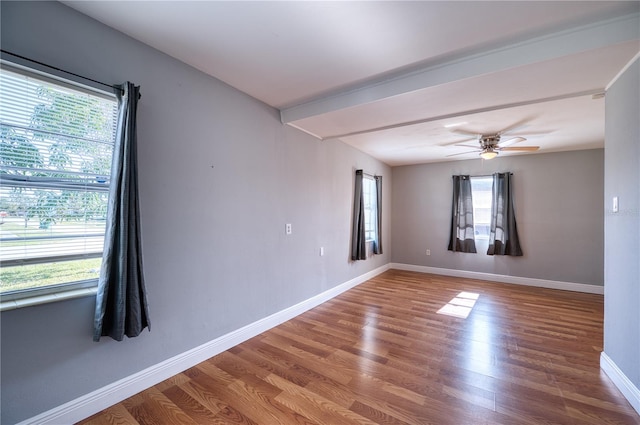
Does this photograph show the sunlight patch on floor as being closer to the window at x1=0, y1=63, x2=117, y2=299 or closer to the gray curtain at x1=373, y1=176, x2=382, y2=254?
the gray curtain at x1=373, y1=176, x2=382, y2=254

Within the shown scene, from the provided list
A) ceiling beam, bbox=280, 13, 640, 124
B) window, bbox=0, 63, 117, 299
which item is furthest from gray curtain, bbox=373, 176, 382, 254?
window, bbox=0, 63, 117, 299

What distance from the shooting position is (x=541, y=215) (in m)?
4.60

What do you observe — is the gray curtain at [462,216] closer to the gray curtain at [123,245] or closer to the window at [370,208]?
the window at [370,208]

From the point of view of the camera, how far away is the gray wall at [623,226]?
1.72 m

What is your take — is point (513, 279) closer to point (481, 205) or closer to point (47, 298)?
point (481, 205)

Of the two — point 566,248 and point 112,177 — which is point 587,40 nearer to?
point 112,177

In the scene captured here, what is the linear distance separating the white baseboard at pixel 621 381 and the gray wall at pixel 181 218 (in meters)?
2.76

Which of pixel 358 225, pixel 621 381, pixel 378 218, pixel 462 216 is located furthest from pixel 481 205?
pixel 621 381

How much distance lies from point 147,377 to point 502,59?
3.39m

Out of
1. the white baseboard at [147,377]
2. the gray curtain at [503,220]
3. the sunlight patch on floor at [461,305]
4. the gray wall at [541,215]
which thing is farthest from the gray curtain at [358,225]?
the gray curtain at [503,220]

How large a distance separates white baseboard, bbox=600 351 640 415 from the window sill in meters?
3.48

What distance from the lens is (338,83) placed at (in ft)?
7.82

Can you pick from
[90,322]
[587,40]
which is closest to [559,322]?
[587,40]

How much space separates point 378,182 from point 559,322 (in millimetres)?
3257
